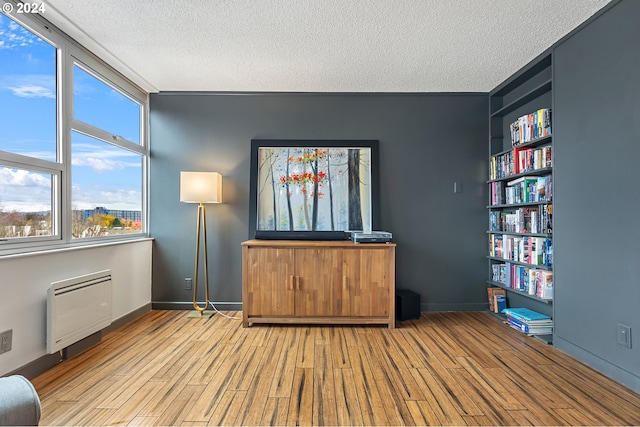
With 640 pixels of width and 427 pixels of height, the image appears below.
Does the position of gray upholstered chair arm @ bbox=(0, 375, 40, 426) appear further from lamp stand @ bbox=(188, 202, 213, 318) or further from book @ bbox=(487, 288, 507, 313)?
book @ bbox=(487, 288, 507, 313)

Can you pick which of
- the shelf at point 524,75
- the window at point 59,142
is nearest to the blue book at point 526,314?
the shelf at point 524,75

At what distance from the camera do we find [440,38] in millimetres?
2662

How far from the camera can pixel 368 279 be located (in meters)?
3.23

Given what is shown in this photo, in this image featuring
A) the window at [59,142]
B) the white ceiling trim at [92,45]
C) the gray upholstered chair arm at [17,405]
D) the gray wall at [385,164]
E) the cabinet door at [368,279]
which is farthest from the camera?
the gray wall at [385,164]

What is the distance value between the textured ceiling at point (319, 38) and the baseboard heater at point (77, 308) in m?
1.98

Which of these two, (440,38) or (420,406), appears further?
(440,38)

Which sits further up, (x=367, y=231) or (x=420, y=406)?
(x=367, y=231)

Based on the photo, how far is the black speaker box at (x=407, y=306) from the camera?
344cm

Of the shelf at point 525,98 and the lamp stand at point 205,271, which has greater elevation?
the shelf at point 525,98

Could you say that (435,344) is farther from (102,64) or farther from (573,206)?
(102,64)

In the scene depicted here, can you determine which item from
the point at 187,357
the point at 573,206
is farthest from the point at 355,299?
the point at 573,206

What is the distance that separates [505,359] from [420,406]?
1.06 meters

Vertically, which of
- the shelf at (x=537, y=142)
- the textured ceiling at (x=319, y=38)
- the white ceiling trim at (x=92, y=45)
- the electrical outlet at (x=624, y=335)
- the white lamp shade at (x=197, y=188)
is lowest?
the electrical outlet at (x=624, y=335)

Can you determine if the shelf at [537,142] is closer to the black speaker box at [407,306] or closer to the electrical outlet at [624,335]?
the electrical outlet at [624,335]
